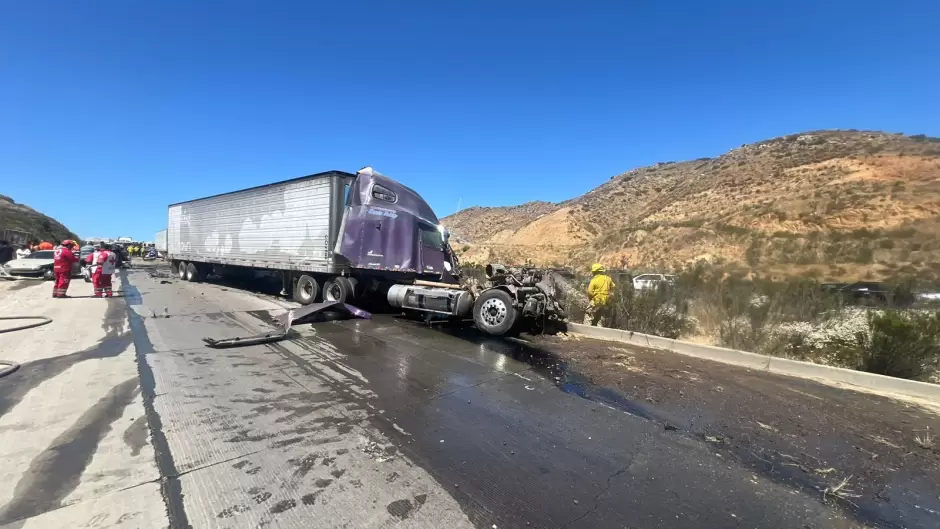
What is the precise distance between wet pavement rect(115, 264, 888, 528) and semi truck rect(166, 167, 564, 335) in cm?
296

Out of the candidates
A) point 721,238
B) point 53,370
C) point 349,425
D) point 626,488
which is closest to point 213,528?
point 349,425

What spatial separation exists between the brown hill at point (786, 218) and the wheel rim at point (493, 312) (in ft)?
80.2

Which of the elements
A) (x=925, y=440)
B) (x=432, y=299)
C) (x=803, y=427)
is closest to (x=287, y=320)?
(x=432, y=299)

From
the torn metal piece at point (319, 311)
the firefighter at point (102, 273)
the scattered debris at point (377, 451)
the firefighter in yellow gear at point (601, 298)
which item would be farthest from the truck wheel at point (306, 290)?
the scattered debris at point (377, 451)

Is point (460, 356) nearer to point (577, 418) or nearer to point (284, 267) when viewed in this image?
point (577, 418)

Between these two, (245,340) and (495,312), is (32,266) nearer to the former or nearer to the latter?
(245,340)

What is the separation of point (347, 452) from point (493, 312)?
19.5ft

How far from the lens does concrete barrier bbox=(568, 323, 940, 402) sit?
6.00 meters

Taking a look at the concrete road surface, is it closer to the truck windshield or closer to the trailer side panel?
the truck windshield

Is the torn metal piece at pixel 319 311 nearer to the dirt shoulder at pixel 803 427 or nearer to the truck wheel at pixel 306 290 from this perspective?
the truck wheel at pixel 306 290

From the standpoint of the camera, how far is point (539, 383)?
614 centimetres

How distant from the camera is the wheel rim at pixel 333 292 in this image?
12539 mm

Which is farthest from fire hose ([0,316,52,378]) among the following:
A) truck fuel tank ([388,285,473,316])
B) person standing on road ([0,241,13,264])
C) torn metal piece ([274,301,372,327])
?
person standing on road ([0,241,13,264])

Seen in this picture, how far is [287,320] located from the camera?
364 inches
